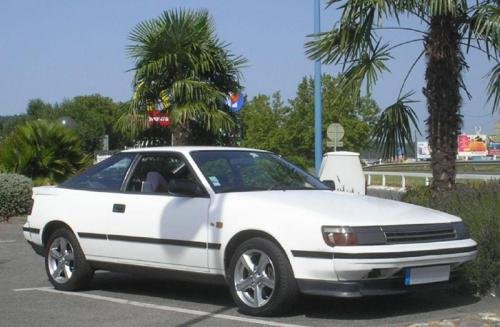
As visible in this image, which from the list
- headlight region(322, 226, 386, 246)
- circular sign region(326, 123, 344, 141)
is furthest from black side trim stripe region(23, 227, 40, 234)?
circular sign region(326, 123, 344, 141)

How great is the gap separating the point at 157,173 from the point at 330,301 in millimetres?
2170

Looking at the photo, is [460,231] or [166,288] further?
[166,288]

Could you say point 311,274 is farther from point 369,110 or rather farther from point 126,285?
point 369,110

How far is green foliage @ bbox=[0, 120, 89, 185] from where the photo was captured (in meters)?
18.5

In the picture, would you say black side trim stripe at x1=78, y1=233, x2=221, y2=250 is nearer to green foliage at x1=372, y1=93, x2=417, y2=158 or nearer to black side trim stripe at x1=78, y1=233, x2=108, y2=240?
black side trim stripe at x1=78, y1=233, x2=108, y2=240

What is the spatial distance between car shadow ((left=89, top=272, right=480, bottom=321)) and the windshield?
1025 millimetres

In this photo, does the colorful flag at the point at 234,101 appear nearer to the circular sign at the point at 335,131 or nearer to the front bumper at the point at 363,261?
the circular sign at the point at 335,131

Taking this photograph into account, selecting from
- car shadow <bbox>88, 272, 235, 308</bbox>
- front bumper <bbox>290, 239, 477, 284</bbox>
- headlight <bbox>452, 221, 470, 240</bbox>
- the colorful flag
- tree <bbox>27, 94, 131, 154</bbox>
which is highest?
tree <bbox>27, 94, 131, 154</bbox>

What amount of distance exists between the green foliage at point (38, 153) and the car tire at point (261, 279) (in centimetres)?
1228

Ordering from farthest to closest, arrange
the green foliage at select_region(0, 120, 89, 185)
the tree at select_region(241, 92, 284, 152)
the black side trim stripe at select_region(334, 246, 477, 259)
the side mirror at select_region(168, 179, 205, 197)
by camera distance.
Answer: the tree at select_region(241, 92, 284, 152)
the green foliage at select_region(0, 120, 89, 185)
the side mirror at select_region(168, 179, 205, 197)
the black side trim stripe at select_region(334, 246, 477, 259)

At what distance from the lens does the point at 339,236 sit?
643 centimetres

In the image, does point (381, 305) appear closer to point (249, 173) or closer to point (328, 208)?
point (328, 208)

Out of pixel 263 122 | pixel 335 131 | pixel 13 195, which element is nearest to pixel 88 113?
pixel 263 122

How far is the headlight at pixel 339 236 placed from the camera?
6.41 metres
